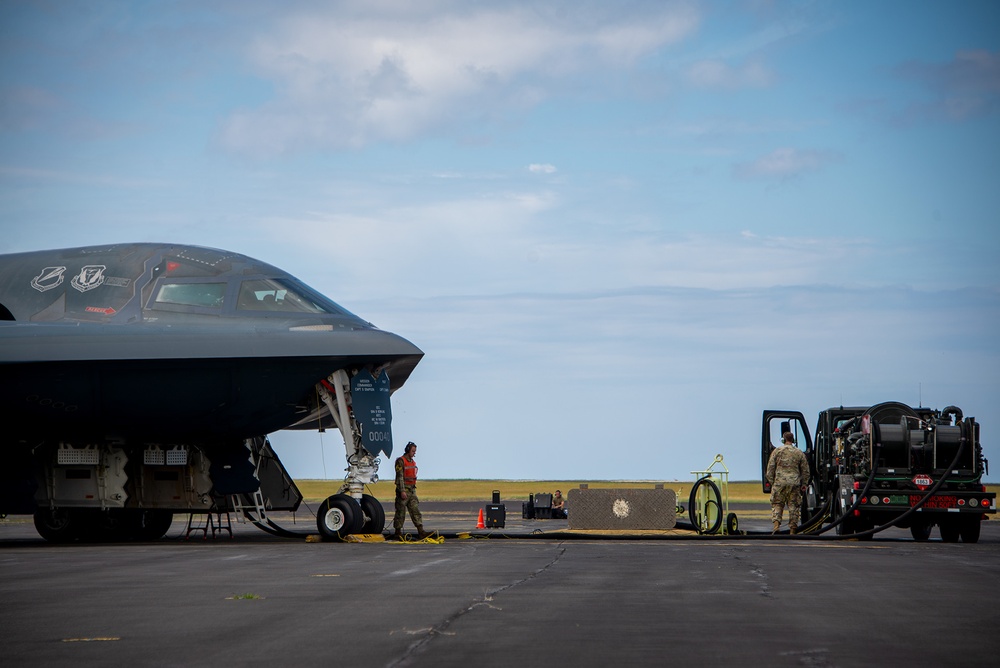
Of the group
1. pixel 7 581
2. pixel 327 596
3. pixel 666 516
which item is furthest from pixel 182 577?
pixel 666 516

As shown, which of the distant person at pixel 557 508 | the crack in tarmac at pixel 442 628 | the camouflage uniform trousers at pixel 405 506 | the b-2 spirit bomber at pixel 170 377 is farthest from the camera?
the distant person at pixel 557 508

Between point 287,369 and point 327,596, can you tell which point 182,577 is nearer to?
point 327,596

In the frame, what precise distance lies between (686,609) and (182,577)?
6.41 m

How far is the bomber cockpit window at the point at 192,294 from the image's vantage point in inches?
824

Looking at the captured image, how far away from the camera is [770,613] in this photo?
32.5 feet

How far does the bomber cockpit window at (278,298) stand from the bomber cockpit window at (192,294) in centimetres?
41

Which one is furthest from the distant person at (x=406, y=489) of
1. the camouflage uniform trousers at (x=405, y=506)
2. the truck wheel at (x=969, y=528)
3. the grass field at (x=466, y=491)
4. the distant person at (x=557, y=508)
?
the grass field at (x=466, y=491)

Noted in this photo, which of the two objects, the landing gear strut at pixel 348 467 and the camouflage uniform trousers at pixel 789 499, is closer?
the landing gear strut at pixel 348 467

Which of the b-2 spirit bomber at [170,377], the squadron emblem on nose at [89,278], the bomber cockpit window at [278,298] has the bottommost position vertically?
the b-2 spirit bomber at [170,377]

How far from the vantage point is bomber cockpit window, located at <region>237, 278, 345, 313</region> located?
2102cm

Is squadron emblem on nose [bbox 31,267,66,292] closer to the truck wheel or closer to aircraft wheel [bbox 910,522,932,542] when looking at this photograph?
the truck wheel

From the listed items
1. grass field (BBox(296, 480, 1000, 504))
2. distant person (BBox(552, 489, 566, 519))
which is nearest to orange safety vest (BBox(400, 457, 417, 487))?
distant person (BBox(552, 489, 566, 519))

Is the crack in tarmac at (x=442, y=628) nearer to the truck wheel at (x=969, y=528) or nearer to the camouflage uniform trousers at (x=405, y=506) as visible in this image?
the camouflage uniform trousers at (x=405, y=506)

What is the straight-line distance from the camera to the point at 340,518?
70.1ft
